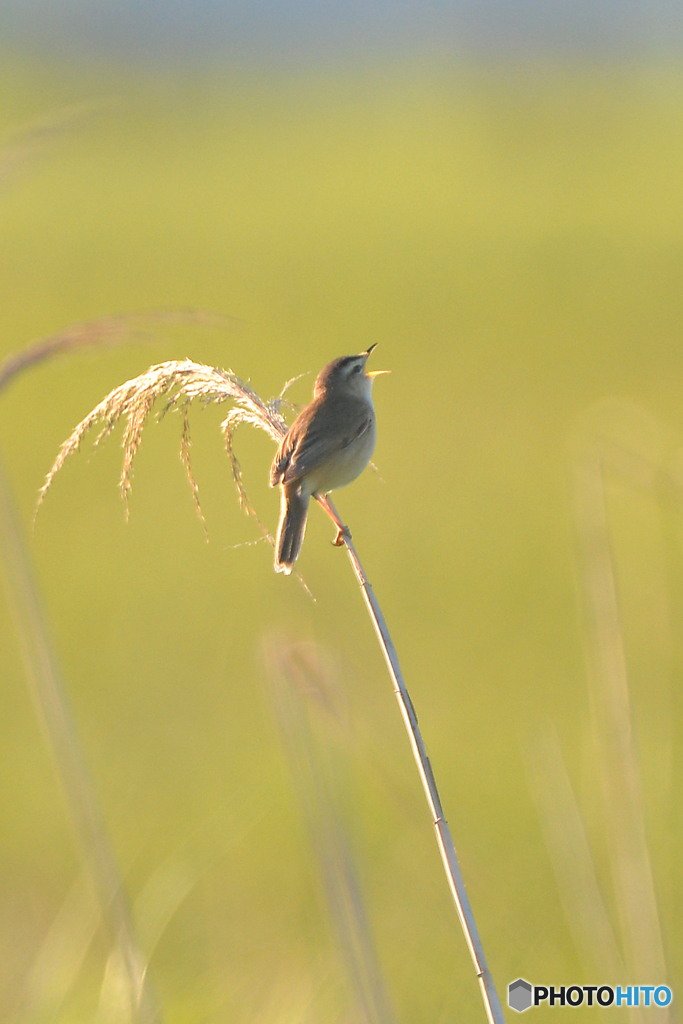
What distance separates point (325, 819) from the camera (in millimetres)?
1777

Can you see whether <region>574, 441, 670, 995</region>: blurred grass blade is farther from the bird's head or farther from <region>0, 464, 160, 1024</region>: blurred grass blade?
<region>0, 464, 160, 1024</region>: blurred grass blade

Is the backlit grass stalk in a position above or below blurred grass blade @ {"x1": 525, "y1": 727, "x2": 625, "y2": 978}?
above

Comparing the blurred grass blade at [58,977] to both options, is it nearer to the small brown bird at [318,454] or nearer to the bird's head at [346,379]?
the small brown bird at [318,454]

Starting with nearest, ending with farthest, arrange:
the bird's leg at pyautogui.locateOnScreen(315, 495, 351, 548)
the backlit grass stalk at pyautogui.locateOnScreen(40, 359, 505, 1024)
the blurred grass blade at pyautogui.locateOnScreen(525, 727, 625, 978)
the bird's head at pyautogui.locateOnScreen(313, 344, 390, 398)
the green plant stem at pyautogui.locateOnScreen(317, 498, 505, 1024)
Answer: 1. the green plant stem at pyautogui.locateOnScreen(317, 498, 505, 1024)
2. the backlit grass stalk at pyautogui.locateOnScreen(40, 359, 505, 1024)
3. the bird's leg at pyautogui.locateOnScreen(315, 495, 351, 548)
4. the blurred grass blade at pyautogui.locateOnScreen(525, 727, 625, 978)
5. the bird's head at pyautogui.locateOnScreen(313, 344, 390, 398)

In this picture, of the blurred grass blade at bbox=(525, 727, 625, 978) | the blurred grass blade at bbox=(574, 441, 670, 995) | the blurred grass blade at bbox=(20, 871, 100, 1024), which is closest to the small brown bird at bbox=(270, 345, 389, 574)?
the blurred grass blade at bbox=(574, 441, 670, 995)

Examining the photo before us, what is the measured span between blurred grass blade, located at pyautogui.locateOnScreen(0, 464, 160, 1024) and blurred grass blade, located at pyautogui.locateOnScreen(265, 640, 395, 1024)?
33cm

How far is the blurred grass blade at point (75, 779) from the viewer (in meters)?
1.76

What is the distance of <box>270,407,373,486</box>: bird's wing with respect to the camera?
2.09 meters

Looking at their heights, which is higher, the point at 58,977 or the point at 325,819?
→ the point at 325,819

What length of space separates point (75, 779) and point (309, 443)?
0.79m

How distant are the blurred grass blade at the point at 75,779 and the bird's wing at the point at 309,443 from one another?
0.47 meters

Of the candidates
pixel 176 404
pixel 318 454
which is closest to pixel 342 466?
pixel 318 454

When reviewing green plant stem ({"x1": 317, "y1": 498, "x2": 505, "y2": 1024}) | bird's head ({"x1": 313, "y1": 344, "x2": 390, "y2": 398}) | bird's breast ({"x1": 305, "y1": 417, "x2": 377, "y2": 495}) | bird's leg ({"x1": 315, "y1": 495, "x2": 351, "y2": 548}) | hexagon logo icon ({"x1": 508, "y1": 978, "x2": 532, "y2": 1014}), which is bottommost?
hexagon logo icon ({"x1": 508, "y1": 978, "x2": 532, "y2": 1014})

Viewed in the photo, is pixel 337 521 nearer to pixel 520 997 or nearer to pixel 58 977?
pixel 520 997
